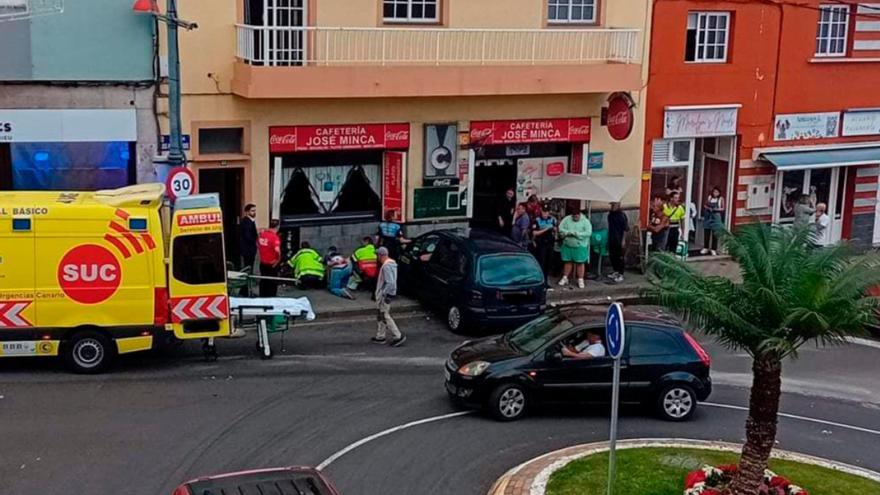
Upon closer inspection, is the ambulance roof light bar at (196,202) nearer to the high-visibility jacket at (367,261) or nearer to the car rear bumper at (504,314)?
the car rear bumper at (504,314)

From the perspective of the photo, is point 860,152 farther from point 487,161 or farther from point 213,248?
point 213,248

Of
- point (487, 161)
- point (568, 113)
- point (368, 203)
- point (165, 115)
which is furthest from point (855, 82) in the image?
point (165, 115)

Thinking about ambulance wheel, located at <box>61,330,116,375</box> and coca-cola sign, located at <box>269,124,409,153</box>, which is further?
coca-cola sign, located at <box>269,124,409,153</box>

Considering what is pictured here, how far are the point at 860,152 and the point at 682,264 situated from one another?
1811 centimetres

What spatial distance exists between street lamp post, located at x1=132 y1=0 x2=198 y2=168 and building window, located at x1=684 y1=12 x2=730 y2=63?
11451mm

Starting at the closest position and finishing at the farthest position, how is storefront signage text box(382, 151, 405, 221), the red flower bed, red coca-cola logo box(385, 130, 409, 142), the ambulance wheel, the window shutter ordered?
the red flower bed → the ambulance wheel → red coca-cola logo box(385, 130, 409, 142) → storefront signage text box(382, 151, 405, 221) → the window shutter

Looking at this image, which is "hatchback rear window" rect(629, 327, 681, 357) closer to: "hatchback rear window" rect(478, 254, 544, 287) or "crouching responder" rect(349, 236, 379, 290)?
"hatchback rear window" rect(478, 254, 544, 287)

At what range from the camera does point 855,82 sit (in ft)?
97.6

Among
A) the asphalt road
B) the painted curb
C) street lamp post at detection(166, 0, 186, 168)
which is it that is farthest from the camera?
street lamp post at detection(166, 0, 186, 168)

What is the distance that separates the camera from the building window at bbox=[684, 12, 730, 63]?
2747 cm

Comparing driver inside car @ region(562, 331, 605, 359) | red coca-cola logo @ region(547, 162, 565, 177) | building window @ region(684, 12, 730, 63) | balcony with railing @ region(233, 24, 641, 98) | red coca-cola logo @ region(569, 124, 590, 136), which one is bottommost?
driver inside car @ region(562, 331, 605, 359)

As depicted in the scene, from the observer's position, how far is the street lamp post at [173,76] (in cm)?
2105

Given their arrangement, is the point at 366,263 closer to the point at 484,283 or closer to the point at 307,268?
the point at 307,268

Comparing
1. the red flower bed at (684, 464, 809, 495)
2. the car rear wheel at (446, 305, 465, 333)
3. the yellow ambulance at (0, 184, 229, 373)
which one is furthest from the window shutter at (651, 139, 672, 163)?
the red flower bed at (684, 464, 809, 495)
